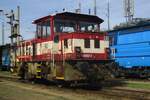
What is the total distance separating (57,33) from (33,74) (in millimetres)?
3900

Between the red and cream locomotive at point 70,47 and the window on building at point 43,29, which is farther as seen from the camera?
the window on building at point 43,29

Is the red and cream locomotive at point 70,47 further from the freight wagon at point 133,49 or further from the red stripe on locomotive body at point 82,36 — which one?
the freight wagon at point 133,49

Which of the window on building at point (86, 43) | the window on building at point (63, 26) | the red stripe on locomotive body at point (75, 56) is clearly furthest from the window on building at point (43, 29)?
the window on building at point (86, 43)

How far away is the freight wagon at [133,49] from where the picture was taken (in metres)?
22.3

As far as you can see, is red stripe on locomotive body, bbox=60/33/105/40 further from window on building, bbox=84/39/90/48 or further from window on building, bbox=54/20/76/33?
window on building, bbox=54/20/76/33

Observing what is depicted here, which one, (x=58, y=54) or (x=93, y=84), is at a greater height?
(x=58, y=54)

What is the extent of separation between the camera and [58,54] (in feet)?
53.9

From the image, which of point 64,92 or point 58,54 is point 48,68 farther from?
point 64,92

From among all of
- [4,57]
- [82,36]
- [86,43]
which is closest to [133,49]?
[86,43]

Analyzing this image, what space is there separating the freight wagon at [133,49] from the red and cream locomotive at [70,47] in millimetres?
6023

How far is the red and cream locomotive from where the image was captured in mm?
15352

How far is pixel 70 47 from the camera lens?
15641mm

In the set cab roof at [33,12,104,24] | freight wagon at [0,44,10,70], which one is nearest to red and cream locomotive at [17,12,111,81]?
cab roof at [33,12,104,24]

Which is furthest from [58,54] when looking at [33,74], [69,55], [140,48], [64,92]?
[140,48]
